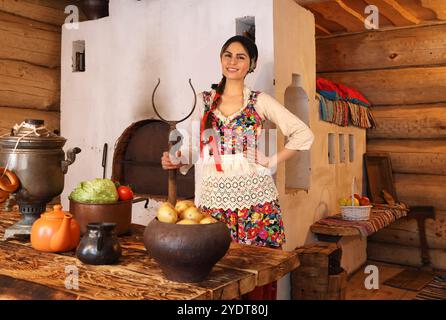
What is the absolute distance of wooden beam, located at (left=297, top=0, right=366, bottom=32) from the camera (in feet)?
15.1

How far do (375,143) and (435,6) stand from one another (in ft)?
5.79

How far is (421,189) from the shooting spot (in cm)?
559

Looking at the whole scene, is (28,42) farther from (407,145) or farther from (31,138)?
(407,145)

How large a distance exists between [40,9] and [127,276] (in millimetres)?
3876

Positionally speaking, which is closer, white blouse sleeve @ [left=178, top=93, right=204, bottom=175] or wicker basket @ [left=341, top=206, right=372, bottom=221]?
white blouse sleeve @ [left=178, top=93, right=204, bottom=175]

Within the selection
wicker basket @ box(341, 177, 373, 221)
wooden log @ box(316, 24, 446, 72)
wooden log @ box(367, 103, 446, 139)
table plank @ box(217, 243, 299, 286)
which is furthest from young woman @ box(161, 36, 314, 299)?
wooden log @ box(316, 24, 446, 72)

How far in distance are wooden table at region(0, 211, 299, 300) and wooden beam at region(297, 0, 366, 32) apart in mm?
3242

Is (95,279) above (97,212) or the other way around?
the other way around

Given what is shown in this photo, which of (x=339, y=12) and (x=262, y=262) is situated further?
(x=339, y=12)

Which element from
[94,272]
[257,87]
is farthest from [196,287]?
[257,87]

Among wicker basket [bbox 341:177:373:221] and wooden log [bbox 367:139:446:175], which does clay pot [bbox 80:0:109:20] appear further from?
wooden log [bbox 367:139:446:175]

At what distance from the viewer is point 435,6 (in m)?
4.71

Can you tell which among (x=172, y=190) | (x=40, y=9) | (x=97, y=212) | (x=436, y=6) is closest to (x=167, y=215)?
(x=97, y=212)
